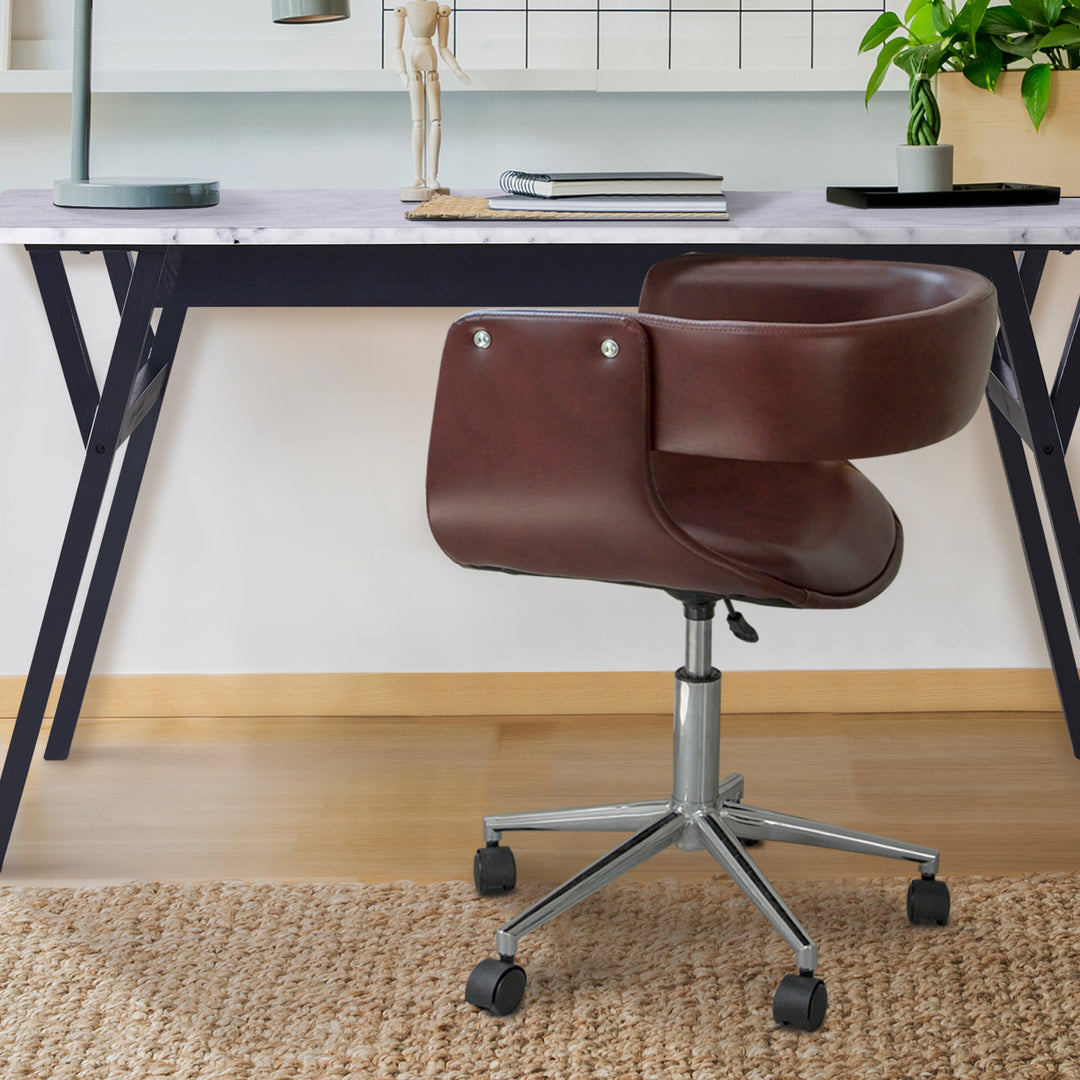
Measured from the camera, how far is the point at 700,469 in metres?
1.57

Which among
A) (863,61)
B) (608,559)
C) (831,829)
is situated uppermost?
(863,61)

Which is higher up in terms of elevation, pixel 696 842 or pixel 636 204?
pixel 636 204

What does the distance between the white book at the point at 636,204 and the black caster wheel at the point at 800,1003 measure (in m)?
0.89

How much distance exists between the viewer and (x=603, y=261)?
1796 millimetres

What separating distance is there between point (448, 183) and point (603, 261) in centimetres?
42

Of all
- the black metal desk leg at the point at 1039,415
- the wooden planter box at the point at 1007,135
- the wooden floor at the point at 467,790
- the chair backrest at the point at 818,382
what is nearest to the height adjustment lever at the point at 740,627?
the chair backrest at the point at 818,382

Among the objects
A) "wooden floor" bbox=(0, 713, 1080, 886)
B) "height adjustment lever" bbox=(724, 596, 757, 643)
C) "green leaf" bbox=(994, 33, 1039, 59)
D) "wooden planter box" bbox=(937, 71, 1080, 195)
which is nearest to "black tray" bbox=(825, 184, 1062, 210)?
"wooden planter box" bbox=(937, 71, 1080, 195)

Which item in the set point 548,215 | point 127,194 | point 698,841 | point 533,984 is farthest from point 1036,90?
point 533,984

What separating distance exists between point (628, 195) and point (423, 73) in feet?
1.53

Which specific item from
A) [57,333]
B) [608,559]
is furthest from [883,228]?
[57,333]

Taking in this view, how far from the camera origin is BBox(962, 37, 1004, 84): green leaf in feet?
5.99

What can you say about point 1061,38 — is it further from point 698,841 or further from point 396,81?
point 698,841

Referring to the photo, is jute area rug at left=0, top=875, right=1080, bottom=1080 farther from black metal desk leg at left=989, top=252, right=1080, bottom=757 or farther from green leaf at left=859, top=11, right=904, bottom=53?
green leaf at left=859, top=11, right=904, bottom=53

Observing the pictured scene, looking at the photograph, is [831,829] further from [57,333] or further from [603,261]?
[57,333]
